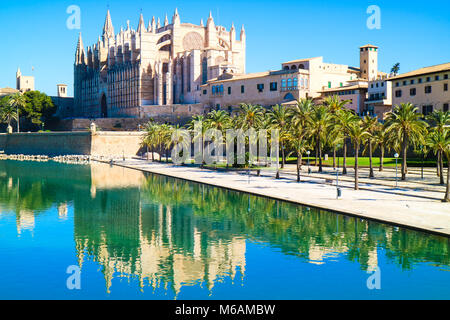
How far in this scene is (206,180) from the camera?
42.5 metres

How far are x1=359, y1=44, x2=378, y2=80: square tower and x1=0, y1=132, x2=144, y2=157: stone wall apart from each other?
4040 cm

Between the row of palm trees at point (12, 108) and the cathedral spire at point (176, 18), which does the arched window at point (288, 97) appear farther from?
the row of palm trees at point (12, 108)

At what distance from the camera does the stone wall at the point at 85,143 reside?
8306cm

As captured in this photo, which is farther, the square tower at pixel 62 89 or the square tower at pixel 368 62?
the square tower at pixel 62 89

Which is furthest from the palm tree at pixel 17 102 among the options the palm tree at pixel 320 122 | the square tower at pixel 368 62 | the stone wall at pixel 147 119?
the palm tree at pixel 320 122

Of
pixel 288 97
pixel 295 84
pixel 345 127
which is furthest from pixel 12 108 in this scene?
pixel 345 127

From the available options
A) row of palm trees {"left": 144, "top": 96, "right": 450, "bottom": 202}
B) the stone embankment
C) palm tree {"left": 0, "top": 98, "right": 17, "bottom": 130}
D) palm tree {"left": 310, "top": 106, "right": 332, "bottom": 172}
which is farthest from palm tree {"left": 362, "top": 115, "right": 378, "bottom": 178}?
palm tree {"left": 0, "top": 98, "right": 17, "bottom": 130}

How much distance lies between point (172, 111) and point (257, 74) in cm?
1917

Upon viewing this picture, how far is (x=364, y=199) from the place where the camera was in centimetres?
2936

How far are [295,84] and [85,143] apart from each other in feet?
119

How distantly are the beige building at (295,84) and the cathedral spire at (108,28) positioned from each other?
49949 mm

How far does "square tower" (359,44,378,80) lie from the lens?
8694 centimetres

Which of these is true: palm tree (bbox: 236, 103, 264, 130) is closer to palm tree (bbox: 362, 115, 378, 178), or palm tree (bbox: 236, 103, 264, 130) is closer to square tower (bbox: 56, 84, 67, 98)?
palm tree (bbox: 362, 115, 378, 178)

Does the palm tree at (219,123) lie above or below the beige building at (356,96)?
below
